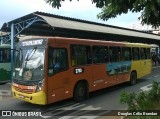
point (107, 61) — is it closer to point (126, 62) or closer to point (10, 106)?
point (126, 62)

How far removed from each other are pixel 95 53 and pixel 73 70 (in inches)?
82.5

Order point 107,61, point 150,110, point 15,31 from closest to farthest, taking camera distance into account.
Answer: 1. point 150,110
2. point 107,61
3. point 15,31

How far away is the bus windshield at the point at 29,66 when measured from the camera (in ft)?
32.6

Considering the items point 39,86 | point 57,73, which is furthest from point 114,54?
point 39,86

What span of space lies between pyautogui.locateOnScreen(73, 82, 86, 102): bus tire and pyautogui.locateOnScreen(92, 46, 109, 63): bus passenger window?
147cm

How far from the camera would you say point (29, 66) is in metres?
10.2

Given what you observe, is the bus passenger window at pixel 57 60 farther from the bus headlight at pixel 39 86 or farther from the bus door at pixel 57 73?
the bus headlight at pixel 39 86

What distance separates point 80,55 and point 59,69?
65.0 inches

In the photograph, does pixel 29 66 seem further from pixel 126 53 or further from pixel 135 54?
pixel 135 54

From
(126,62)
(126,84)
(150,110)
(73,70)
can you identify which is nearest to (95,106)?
(73,70)

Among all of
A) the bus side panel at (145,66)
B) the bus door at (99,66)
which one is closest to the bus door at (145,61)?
the bus side panel at (145,66)

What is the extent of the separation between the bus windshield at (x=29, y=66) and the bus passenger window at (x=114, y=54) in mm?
5017

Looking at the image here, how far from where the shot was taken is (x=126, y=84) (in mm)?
17141

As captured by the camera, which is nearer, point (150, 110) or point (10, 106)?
point (150, 110)
